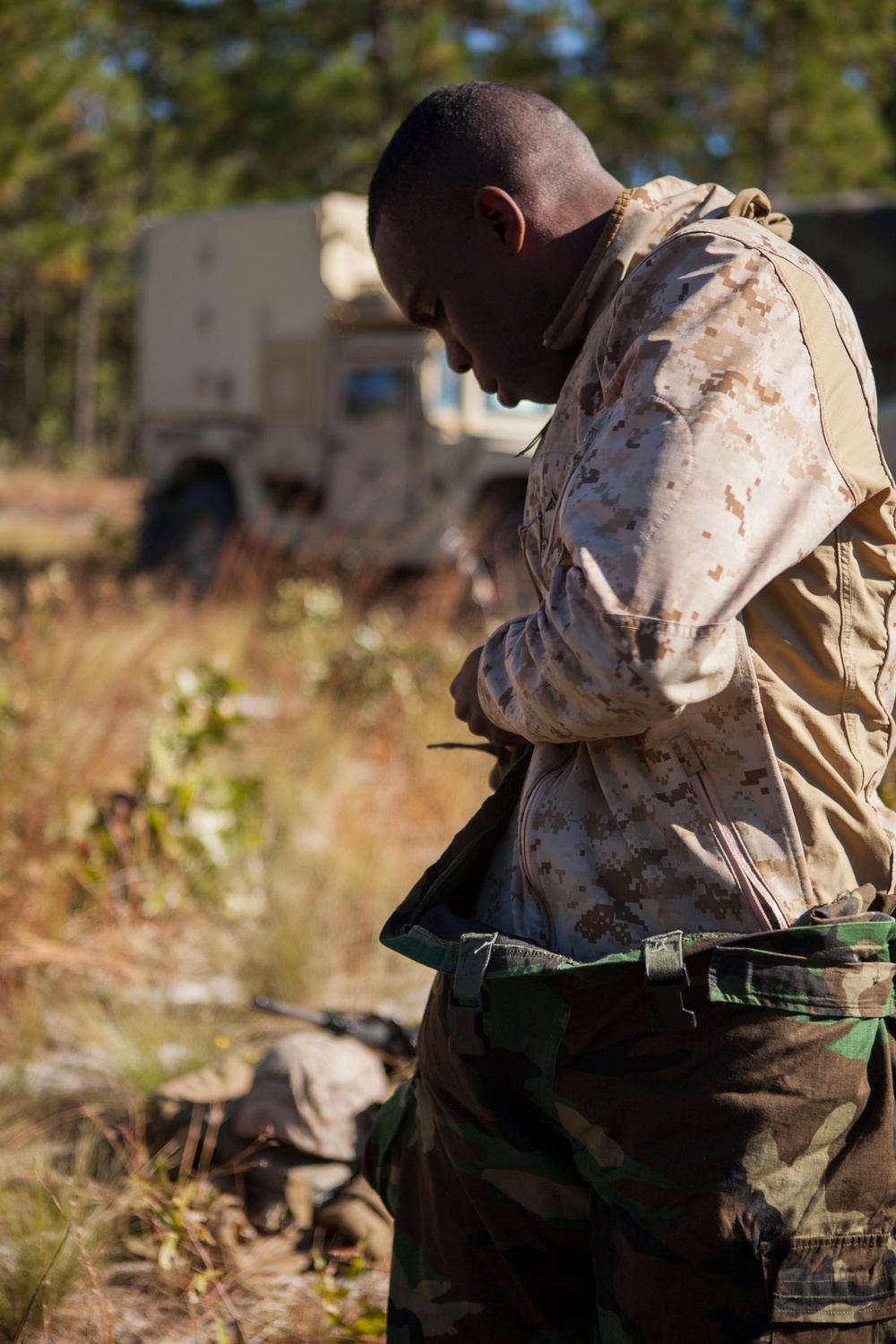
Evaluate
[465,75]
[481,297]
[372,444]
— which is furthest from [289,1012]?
[465,75]

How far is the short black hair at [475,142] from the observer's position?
4.41 ft

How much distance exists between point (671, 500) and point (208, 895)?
2.59 m

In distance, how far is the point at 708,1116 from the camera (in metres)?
1.17

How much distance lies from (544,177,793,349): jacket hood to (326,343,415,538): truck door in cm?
680

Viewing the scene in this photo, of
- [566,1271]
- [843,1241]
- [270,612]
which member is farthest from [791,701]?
[270,612]

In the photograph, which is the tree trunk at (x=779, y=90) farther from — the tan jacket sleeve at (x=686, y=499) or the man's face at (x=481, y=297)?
the tan jacket sleeve at (x=686, y=499)

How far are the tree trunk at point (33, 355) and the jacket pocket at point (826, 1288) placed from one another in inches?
1127

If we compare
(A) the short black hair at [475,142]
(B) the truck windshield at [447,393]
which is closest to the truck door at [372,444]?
(B) the truck windshield at [447,393]

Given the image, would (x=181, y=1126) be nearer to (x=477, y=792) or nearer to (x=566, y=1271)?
(x=566, y=1271)

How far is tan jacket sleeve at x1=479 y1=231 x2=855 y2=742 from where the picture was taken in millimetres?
1034

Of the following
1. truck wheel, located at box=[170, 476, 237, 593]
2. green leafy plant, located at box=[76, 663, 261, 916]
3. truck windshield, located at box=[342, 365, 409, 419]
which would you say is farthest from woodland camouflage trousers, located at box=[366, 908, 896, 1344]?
truck wheel, located at box=[170, 476, 237, 593]

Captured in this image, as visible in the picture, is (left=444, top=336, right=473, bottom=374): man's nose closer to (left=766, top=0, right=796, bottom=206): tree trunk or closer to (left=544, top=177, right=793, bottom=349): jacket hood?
(left=544, top=177, right=793, bottom=349): jacket hood

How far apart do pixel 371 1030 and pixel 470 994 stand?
124cm

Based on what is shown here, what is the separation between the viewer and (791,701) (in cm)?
116
